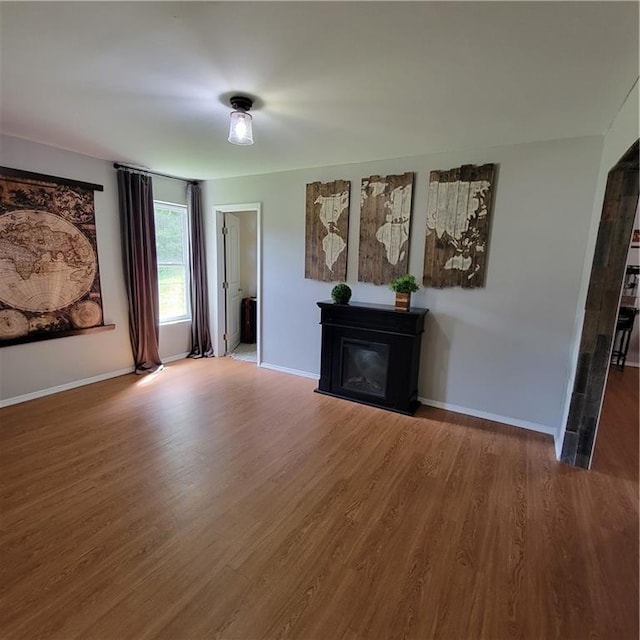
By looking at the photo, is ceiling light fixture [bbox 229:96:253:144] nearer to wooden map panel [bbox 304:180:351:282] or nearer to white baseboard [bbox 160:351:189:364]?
wooden map panel [bbox 304:180:351:282]

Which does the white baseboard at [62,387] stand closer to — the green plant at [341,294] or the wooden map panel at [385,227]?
the green plant at [341,294]

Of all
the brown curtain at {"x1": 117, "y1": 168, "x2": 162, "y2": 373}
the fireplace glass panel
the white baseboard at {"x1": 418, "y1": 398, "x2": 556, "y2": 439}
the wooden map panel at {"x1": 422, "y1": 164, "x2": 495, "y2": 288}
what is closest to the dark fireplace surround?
the fireplace glass panel

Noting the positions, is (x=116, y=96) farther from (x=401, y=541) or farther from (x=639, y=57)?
(x=401, y=541)

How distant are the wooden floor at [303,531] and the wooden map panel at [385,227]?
1.51m

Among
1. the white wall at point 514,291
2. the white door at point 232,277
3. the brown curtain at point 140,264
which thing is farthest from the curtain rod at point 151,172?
the white wall at point 514,291

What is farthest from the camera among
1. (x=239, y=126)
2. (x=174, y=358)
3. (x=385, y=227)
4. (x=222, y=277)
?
(x=222, y=277)

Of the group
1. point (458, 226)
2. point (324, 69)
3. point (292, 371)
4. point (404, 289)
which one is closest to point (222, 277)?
point (292, 371)

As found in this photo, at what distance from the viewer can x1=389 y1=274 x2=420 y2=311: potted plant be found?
129 inches

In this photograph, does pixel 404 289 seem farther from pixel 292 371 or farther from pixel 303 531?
pixel 303 531

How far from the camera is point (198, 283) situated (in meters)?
4.91

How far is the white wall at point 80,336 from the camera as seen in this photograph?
3301mm

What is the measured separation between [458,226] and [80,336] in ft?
13.2

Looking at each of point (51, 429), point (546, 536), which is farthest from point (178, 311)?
point (546, 536)

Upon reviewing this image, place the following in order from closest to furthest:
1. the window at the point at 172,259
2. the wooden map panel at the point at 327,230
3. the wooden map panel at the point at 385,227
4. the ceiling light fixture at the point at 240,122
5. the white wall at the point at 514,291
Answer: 1. the ceiling light fixture at the point at 240,122
2. the white wall at the point at 514,291
3. the wooden map panel at the point at 385,227
4. the wooden map panel at the point at 327,230
5. the window at the point at 172,259
